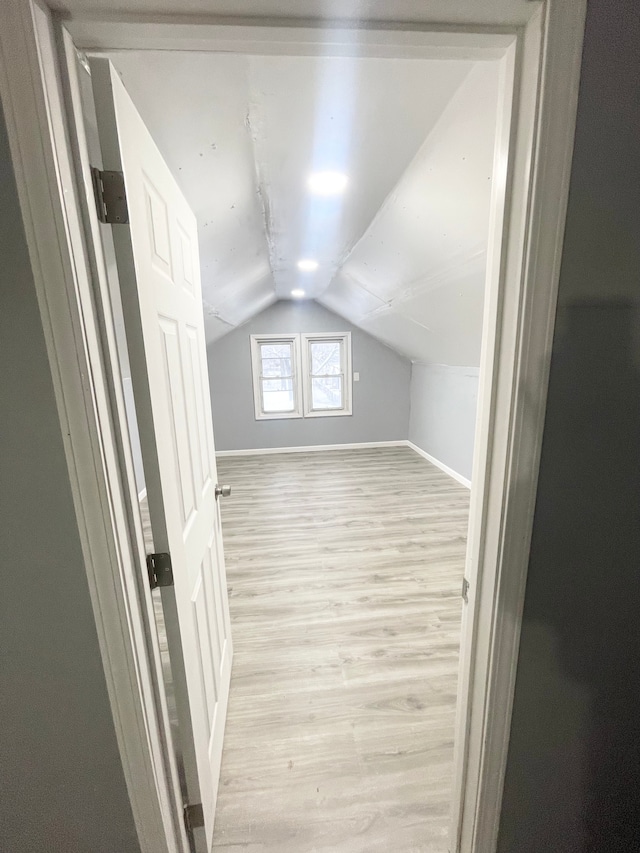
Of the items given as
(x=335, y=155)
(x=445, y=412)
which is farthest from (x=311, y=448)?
(x=335, y=155)

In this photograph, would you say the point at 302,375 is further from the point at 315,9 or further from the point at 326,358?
the point at 315,9

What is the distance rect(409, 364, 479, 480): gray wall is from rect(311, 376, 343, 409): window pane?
1138 mm

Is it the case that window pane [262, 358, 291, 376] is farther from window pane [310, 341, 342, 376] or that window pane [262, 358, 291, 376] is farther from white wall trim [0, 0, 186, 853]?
white wall trim [0, 0, 186, 853]

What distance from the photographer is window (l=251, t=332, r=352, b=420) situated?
5.62 m

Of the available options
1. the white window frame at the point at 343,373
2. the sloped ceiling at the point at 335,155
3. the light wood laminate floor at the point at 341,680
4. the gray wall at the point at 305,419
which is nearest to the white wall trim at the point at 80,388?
the sloped ceiling at the point at 335,155

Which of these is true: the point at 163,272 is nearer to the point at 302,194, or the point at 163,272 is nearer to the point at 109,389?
the point at 109,389

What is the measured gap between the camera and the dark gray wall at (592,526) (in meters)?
0.66

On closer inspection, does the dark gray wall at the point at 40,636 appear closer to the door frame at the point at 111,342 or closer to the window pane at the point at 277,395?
the door frame at the point at 111,342

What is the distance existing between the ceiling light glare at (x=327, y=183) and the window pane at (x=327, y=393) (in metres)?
4.11

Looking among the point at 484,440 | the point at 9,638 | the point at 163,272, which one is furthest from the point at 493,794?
the point at 163,272

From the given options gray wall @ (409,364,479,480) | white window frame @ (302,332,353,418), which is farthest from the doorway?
white window frame @ (302,332,353,418)

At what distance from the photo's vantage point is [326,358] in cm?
579

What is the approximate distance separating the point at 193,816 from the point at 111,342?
1320 millimetres

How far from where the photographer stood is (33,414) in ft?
2.28
